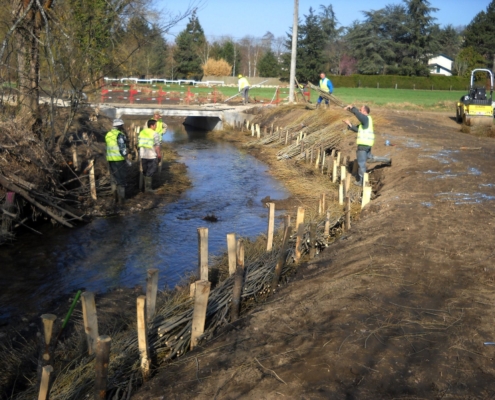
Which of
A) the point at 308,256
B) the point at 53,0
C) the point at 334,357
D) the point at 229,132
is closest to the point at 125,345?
the point at 334,357

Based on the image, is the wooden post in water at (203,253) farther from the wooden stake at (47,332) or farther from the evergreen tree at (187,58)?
the evergreen tree at (187,58)

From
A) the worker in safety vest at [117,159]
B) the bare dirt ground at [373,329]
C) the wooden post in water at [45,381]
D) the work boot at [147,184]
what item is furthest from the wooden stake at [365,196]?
the wooden post in water at [45,381]

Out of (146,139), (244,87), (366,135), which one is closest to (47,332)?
(146,139)

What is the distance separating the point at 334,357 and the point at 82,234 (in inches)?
313

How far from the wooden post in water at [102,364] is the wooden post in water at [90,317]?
873 mm

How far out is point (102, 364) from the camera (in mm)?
4727

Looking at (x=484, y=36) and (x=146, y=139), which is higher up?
(x=484, y=36)

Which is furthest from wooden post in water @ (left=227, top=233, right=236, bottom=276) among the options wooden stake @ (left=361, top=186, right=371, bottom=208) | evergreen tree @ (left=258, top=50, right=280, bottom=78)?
evergreen tree @ (left=258, top=50, right=280, bottom=78)

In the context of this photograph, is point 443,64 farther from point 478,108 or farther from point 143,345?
point 143,345

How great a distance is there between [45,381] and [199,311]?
1.71 meters

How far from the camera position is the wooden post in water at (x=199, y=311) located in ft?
18.9

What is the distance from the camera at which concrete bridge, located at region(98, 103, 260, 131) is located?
101 ft

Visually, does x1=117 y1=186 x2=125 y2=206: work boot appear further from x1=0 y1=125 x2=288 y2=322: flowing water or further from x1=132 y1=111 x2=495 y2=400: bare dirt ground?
x1=132 y1=111 x2=495 y2=400: bare dirt ground

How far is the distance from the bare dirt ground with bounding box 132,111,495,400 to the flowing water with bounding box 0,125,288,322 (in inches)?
123
